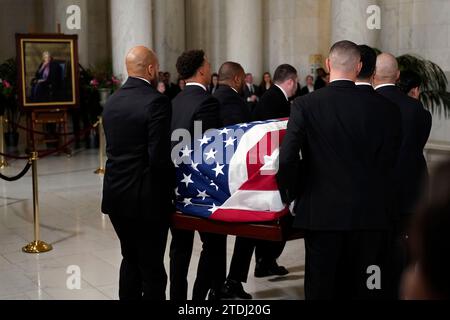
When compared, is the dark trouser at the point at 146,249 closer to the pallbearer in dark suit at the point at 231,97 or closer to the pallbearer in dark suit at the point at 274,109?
the pallbearer in dark suit at the point at 231,97

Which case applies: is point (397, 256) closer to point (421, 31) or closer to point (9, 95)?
point (421, 31)

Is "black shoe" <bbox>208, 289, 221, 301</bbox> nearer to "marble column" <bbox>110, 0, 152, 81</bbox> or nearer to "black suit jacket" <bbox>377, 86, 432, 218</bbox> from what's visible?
"black suit jacket" <bbox>377, 86, 432, 218</bbox>

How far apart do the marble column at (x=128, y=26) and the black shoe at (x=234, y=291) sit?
1076 cm

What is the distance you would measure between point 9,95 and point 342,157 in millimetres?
13769

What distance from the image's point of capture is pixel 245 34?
18.3 metres

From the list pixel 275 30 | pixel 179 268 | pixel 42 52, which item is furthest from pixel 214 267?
pixel 275 30

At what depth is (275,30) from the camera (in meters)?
19.3

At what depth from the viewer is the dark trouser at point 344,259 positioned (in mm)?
3846

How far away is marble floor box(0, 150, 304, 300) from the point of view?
5.96 metres

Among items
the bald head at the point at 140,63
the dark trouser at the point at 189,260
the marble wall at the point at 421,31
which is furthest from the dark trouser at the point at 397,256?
the marble wall at the point at 421,31

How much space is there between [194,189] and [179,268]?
2.56ft

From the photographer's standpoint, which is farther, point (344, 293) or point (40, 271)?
point (40, 271)

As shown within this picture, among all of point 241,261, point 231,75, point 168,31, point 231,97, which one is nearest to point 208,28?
point 168,31

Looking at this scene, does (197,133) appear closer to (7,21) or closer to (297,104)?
(297,104)
